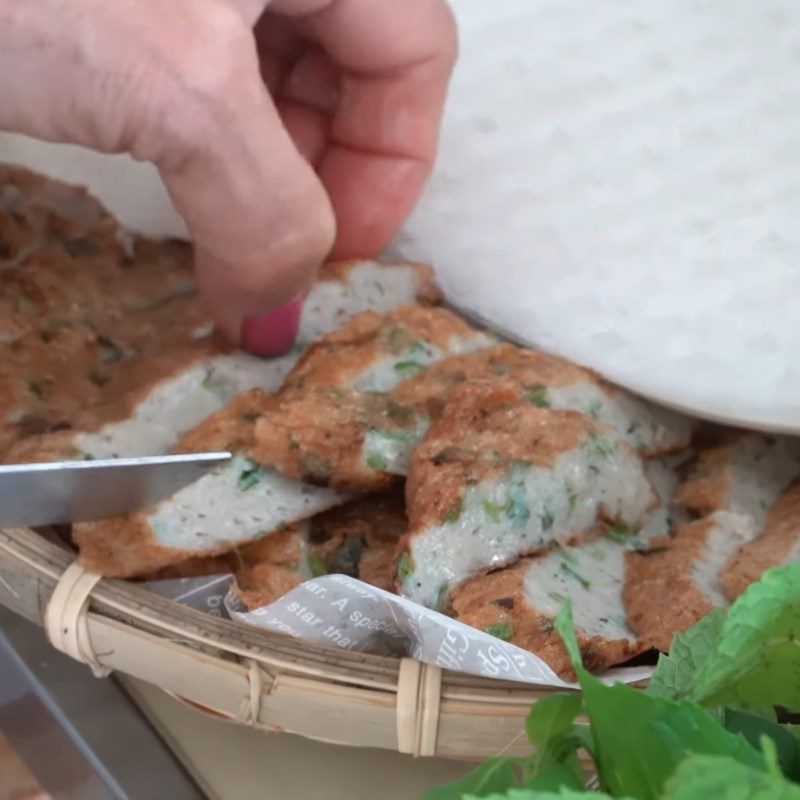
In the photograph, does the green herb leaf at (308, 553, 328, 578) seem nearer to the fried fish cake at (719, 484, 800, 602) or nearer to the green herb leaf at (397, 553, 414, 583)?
the green herb leaf at (397, 553, 414, 583)

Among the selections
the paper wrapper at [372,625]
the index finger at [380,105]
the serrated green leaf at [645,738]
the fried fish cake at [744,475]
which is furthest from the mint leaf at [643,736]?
the index finger at [380,105]

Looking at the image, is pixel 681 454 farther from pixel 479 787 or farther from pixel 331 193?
pixel 479 787

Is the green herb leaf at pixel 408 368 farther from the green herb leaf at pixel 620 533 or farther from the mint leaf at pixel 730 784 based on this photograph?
the mint leaf at pixel 730 784

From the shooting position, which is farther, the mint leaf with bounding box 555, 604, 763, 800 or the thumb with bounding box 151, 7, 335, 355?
the thumb with bounding box 151, 7, 335, 355

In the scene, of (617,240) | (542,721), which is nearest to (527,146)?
(617,240)

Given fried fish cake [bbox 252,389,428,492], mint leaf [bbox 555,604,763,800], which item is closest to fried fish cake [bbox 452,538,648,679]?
fried fish cake [bbox 252,389,428,492]

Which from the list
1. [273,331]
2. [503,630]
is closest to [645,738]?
[503,630]

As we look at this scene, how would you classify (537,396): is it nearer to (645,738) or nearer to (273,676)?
(273,676)
